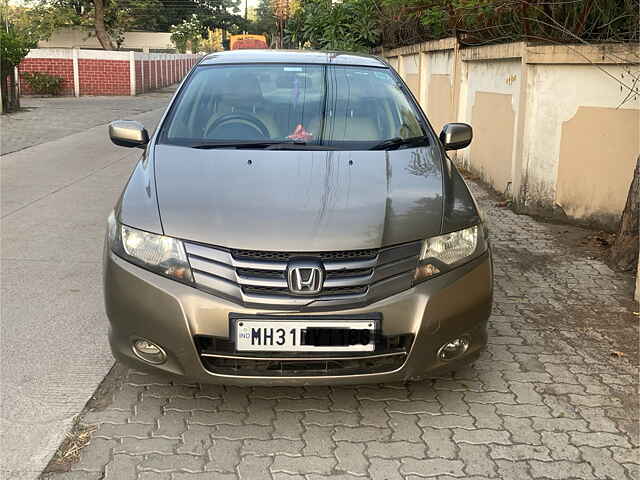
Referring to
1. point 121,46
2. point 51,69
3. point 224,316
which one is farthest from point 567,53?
point 121,46

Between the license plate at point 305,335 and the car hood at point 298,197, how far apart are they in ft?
1.00

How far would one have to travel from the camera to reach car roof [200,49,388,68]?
500 cm

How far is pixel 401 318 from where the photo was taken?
3090mm

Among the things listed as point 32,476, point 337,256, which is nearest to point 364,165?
point 337,256

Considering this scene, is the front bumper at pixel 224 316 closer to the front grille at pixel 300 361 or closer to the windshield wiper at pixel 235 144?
the front grille at pixel 300 361

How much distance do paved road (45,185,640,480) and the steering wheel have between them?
146 cm

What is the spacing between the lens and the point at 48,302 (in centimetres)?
496

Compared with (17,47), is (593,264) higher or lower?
lower

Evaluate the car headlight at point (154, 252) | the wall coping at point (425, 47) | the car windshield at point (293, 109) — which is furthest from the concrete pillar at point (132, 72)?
the car headlight at point (154, 252)

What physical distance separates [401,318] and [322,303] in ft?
1.07

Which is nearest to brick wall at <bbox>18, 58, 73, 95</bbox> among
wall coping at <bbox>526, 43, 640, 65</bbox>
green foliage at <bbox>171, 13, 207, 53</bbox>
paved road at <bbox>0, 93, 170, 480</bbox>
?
paved road at <bbox>0, 93, 170, 480</bbox>

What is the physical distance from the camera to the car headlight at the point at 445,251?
10.5 feet

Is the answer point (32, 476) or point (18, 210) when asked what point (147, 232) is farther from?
point (18, 210)

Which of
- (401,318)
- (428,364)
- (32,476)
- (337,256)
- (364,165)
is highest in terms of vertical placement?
(364,165)
